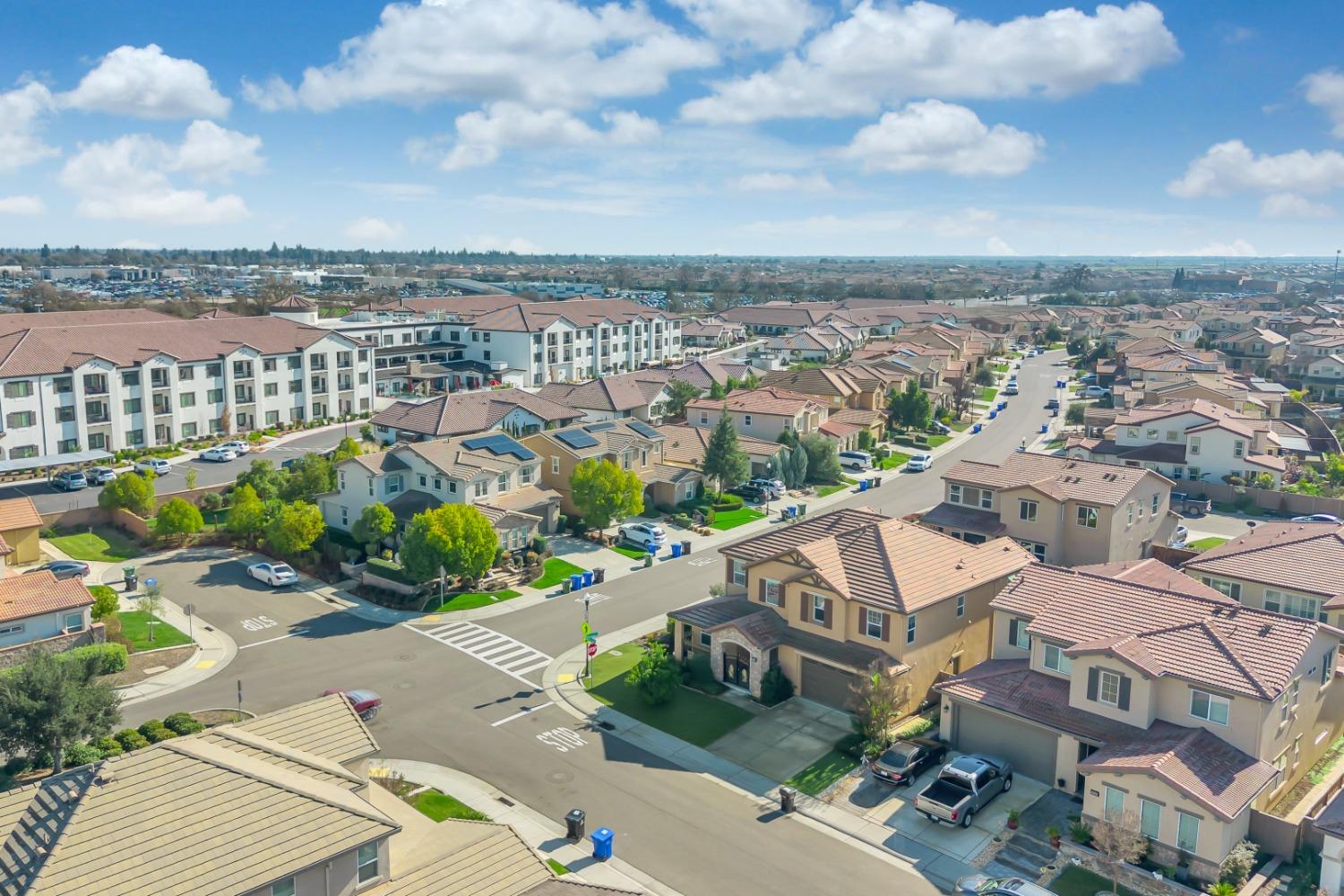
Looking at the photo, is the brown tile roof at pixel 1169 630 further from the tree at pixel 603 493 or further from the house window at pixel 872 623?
the tree at pixel 603 493

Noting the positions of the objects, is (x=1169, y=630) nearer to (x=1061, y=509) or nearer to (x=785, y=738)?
(x=785, y=738)

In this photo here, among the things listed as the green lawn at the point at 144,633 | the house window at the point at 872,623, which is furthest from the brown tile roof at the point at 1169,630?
the green lawn at the point at 144,633

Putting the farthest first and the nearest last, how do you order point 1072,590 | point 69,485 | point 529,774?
point 69,485, point 1072,590, point 529,774

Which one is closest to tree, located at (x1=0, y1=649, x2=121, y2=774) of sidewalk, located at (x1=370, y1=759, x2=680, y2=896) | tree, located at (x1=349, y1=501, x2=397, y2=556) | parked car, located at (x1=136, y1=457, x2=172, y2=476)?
sidewalk, located at (x1=370, y1=759, x2=680, y2=896)

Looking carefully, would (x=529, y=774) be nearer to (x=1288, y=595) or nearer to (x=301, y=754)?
(x=301, y=754)

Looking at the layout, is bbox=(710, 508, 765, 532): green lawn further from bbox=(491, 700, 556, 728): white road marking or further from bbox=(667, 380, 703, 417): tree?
bbox=(491, 700, 556, 728): white road marking

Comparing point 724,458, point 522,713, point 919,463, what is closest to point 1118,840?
point 522,713

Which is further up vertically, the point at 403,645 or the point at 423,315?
the point at 423,315

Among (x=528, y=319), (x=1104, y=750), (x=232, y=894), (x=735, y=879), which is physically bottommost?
(x=735, y=879)

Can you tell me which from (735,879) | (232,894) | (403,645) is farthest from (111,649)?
(735,879)
